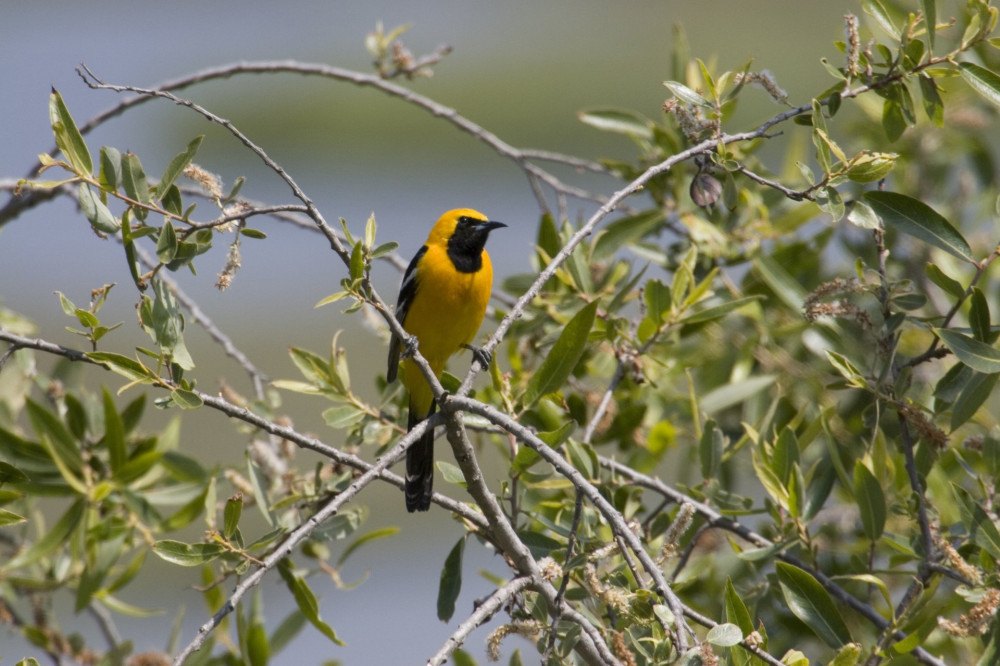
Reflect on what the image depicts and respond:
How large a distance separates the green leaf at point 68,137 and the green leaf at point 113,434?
3.67ft

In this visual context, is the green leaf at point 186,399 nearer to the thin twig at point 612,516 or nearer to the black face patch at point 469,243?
the thin twig at point 612,516

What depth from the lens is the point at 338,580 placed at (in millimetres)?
3141

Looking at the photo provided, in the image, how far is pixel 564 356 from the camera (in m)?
2.41

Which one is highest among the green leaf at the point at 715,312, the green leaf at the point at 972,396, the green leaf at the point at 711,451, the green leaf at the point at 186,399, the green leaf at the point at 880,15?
the green leaf at the point at 880,15

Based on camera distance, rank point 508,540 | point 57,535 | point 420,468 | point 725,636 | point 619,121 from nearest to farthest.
Answer: point 725,636 → point 508,540 → point 57,535 → point 420,468 → point 619,121

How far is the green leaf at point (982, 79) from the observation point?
94.0 inches

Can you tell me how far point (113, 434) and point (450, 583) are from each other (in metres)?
1.25

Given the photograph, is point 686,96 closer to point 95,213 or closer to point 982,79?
point 982,79

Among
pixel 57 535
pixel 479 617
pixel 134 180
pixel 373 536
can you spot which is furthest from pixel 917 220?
pixel 57 535

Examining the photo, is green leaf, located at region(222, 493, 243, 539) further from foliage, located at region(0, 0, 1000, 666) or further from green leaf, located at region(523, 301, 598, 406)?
green leaf, located at region(523, 301, 598, 406)

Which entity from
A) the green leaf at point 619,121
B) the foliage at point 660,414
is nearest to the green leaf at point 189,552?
the foliage at point 660,414

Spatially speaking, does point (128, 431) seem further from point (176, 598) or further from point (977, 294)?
point (176, 598)

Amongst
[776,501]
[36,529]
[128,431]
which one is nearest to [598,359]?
[776,501]

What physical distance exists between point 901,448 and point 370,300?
1.70 meters
